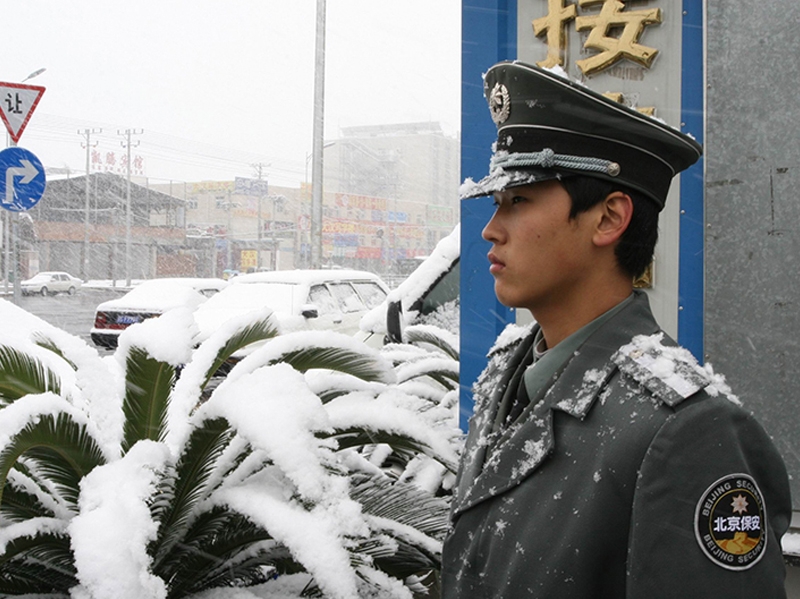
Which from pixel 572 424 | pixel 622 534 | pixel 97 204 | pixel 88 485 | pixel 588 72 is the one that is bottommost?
pixel 88 485

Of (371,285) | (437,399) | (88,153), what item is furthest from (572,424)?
(88,153)

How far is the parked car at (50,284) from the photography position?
1227 inches

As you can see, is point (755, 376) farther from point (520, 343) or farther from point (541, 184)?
point (541, 184)

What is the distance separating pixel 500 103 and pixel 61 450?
1.59 m

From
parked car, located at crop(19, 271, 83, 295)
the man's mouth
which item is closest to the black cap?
the man's mouth

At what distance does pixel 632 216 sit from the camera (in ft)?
4.55

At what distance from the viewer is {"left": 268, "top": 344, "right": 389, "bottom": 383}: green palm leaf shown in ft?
8.77

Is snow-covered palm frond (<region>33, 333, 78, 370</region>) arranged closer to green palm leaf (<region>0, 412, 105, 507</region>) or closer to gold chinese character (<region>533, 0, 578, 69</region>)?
green palm leaf (<region>0, 412, 105, 507</region>)

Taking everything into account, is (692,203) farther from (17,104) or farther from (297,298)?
(297,298)

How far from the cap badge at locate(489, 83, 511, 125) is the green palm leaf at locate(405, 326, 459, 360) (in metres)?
2.84

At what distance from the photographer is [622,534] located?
115cm

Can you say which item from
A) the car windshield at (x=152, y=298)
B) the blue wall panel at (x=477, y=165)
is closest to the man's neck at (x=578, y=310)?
the blue wall panel at (x=477, y=165)

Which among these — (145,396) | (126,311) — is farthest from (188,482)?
(126,311)

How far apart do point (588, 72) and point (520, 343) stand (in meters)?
1.41
